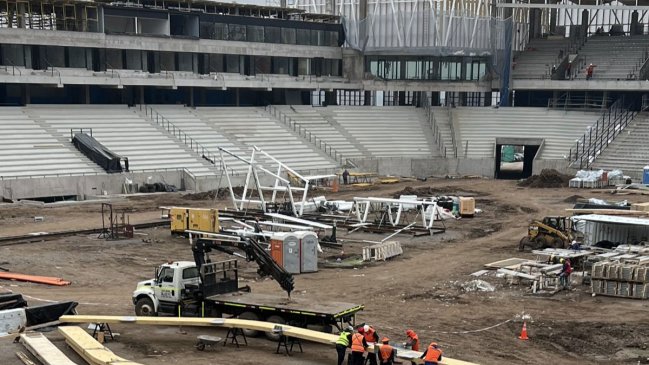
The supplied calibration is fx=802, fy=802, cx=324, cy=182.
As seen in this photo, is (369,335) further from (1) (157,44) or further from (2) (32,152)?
(1) (157,44)

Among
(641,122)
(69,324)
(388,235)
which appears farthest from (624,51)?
(69,324)

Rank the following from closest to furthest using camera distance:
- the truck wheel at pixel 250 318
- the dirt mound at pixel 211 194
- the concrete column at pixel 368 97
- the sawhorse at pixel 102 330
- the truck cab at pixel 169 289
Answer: the sawhorse at pixel 102 330, the truck wheel at pixel 250 318, the truck cab at pixel 169 289, the dirt mound at pixel 211 194, the concrete column at pixel 368 97

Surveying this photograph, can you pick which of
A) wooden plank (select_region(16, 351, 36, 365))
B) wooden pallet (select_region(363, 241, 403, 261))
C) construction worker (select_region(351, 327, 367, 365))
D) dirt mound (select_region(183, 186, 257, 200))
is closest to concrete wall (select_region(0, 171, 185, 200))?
dirt mound (select_region(183, 186, 257, 200))

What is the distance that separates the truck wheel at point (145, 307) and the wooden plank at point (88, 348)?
2.28 metres

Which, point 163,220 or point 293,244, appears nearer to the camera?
point 293,244

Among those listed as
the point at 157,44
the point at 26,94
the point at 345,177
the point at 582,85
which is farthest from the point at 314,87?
the point at 26,94

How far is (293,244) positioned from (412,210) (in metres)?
17.4

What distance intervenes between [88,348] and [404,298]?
1147 cm

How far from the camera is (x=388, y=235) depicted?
128ft

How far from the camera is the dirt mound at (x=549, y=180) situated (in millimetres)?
58312

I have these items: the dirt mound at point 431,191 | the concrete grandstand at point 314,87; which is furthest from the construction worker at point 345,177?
the dirt mound at point 431,191

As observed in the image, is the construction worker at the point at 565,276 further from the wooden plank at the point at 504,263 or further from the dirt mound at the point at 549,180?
the dirt mound at the point at 549,180

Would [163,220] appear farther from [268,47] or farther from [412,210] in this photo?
[268,47]

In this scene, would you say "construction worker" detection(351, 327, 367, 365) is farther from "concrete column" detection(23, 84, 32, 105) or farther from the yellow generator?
"concrete column" detection(23, 84, 32, 105)
